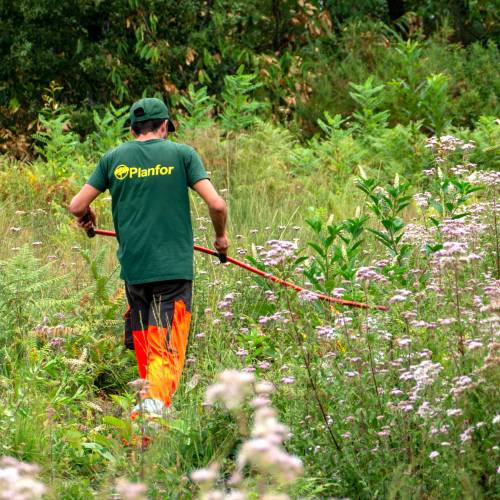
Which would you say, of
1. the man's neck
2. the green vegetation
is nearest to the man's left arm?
the man's neck

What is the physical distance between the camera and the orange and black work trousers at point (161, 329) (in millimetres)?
5738

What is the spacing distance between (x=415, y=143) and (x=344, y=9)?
33.3 ft

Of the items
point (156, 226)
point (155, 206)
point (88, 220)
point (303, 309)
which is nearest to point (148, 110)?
point (155, 206)

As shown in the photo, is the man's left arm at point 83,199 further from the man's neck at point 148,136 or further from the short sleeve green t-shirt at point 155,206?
the man's neck at point 148,136

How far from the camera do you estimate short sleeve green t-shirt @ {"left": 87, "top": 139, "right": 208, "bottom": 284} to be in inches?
236

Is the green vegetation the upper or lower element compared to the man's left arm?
lower

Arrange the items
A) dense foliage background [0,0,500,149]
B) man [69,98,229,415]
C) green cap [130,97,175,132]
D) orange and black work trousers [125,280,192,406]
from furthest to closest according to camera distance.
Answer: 1. dense foliage background [0,0,500,149]
2. green cap [130,97,175,132]
3. man [69,98,229,415]
4. orange and black work trousers [125,280,192,406]

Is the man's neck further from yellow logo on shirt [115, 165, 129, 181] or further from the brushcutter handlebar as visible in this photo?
the brushcutter handlebar

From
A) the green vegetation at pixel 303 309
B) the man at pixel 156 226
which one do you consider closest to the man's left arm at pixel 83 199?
the man at pixel 156 226

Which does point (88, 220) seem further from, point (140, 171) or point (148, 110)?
point (148, 110)

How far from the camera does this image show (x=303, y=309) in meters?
6.29

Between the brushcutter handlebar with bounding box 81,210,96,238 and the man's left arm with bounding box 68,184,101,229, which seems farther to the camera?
the brushcutter handlebar with bounding box 81,210,96,238

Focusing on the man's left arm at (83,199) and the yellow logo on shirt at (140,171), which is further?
the man's left arm at (83,199)

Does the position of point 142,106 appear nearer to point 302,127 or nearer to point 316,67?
point 302,127
